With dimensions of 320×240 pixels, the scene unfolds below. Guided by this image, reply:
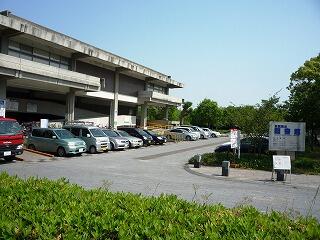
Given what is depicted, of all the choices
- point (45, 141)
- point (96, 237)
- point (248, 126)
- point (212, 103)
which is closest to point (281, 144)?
point (248, 126)

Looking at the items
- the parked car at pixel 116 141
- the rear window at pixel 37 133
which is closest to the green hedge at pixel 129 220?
the rear window at pixel 37 133

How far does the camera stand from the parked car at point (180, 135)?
140 feet

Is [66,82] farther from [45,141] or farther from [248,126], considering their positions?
[248,126]

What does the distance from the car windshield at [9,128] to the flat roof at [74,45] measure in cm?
1091

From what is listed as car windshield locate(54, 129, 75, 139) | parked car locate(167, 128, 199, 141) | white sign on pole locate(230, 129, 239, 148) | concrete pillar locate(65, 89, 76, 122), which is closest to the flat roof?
concrete pillar locate(65, 89, 76, 122)

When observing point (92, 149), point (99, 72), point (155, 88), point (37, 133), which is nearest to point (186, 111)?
point (155, 88)

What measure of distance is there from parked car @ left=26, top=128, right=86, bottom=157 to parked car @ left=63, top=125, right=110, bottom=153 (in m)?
1.45

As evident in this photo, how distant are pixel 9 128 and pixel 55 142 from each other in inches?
180

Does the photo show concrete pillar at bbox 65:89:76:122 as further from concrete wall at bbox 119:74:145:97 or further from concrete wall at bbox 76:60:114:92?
concrete wall at bbox 119:74:145:97

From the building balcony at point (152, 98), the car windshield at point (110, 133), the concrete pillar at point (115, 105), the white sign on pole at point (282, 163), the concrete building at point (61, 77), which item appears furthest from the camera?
the building balcony at point (152, 98)

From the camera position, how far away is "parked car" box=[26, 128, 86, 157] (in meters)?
22.2

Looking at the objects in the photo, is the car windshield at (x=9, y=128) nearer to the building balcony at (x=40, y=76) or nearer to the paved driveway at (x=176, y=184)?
the paved driveway at (x=176, y=184)

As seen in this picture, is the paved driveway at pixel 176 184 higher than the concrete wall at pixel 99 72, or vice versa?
the concrete wall at pixel 99 72

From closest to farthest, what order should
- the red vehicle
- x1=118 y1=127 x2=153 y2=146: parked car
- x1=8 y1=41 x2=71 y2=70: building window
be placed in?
the red vehicle → x1=8 y1=41 x2=71 y2=70: building window → x1=118 y1=127 x2=153 y2=146: parked car
